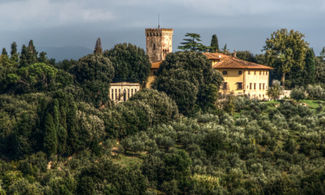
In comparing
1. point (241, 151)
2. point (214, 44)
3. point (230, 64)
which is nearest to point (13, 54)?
point (230, 64)

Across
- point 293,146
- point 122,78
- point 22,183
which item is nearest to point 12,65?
point 122,78

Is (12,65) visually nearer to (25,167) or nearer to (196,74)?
(196,74)

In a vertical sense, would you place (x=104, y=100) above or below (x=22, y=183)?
above

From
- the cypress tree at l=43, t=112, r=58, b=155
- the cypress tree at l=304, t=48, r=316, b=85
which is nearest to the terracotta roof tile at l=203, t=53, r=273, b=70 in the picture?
the cypress tree at l=304, t=48, r=316, b=85

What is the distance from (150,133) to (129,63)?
22217 mm

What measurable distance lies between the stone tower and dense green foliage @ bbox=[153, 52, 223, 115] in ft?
36.7

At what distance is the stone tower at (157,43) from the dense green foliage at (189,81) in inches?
441

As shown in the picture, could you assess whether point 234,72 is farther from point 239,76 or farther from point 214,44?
point 214,44

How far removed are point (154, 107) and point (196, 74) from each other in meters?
12.0

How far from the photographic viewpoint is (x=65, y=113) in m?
61.0

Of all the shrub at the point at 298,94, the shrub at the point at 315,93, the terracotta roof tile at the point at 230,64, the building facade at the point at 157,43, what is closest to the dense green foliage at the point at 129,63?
the building facade at the point at 157,43

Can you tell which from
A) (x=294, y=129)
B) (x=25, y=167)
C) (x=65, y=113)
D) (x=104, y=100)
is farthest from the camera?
(x=104, y=100)

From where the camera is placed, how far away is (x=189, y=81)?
79250 mm

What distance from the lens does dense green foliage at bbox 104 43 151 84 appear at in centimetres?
8600
